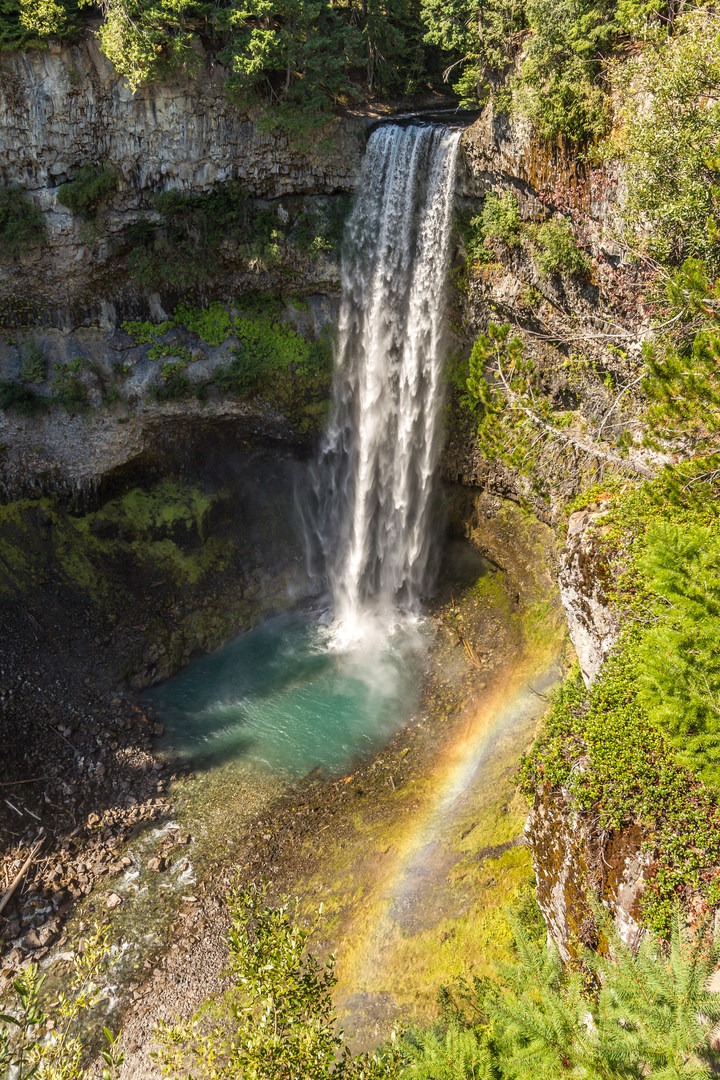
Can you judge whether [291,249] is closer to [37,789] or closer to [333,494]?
[333,494]

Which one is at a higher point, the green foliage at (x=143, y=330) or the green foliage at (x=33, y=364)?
the green foliage at (x=143, y=330)

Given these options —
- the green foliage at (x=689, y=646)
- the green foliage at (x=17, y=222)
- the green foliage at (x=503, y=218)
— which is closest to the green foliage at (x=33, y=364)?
the green foliage at (x=17, y=222)

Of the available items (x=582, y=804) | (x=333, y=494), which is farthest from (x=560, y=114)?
(x=582, y=804)

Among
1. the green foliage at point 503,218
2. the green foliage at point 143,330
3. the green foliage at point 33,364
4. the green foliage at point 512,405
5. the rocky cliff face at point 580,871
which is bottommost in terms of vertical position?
the rocky cliff face at point 580,871

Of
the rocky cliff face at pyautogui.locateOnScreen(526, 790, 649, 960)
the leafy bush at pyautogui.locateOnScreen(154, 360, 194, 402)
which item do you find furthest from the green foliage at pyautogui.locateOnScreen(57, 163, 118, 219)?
the rocky cliff face at pyautogui.locateOnScreen(526, 790, 649, 960)

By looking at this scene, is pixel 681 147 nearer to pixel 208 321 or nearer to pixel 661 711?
pixel 661 711

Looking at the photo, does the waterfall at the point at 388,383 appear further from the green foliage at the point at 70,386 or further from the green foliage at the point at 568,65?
the green foliage at the point at 70,386
